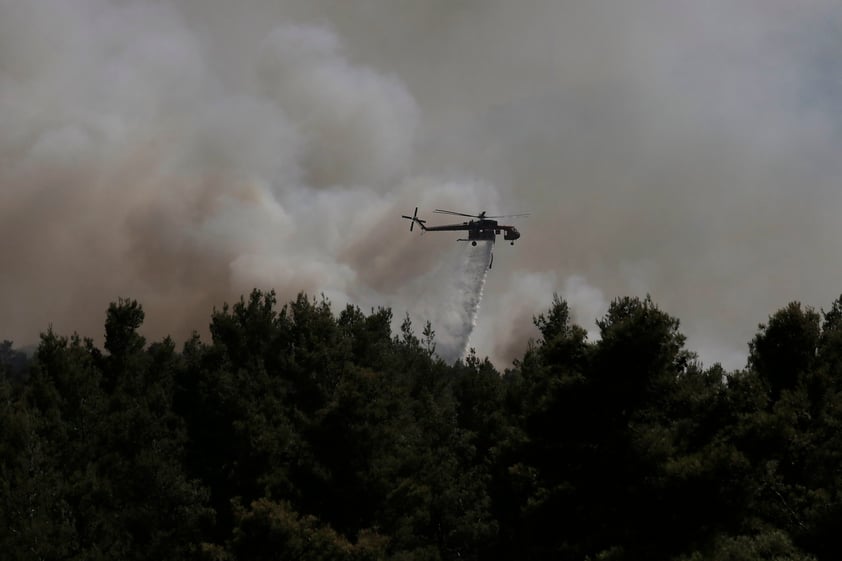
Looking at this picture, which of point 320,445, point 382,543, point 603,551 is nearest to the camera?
point 603,551

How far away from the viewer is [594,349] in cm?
3822

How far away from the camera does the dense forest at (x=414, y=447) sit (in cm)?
3509

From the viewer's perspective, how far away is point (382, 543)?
42750mm

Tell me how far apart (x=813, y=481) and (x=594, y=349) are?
11.2 meters

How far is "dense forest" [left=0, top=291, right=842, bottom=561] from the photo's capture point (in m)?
35.1

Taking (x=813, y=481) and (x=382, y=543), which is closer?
(x=813, y=481)

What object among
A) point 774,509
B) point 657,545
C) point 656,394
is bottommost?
point 657,545

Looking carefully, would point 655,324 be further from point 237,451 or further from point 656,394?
point 237,451

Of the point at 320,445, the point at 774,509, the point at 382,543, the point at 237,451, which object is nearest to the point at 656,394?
the point at 774,509

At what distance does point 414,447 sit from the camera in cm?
5256

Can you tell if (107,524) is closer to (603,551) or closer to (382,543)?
(382,543)

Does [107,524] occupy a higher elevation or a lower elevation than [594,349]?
lower

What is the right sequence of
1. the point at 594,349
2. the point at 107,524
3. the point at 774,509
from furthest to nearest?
the point at 107,524
the point at 594,349
the point at 774,509

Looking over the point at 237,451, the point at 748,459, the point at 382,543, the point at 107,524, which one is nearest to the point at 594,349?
the point at 748,459
